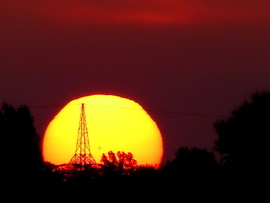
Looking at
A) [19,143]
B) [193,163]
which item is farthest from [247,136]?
[19,143]

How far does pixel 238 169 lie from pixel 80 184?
963 centimetres

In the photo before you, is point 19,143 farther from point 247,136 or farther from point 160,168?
point 247,136

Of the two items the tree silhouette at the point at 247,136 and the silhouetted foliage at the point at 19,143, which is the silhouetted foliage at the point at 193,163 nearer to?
the tree silhouette at the point at 247,136

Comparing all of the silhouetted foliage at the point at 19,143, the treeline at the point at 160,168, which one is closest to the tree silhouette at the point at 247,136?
the treeline at the point at 160,168

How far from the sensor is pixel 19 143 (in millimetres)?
48062

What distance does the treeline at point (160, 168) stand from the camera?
40281mm

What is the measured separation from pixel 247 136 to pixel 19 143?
12486 millimetres

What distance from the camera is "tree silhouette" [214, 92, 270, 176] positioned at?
47.1 meters

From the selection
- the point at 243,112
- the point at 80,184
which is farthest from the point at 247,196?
the point at 243,112

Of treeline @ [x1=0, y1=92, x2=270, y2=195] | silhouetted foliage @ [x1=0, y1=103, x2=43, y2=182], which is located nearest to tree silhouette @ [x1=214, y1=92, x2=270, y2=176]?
treeline @ [x1=0, y1=92, x2=270, y2=195]

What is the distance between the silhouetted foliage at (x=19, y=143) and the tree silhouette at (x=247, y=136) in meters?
10.4

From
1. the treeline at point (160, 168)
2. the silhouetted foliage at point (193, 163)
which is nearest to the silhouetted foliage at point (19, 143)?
the treeline at point (160, 168)

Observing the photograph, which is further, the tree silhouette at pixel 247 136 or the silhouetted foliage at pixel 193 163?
the tree silhouette at pixel 247 136

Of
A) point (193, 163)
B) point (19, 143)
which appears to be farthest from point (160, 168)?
point (19, 143)
